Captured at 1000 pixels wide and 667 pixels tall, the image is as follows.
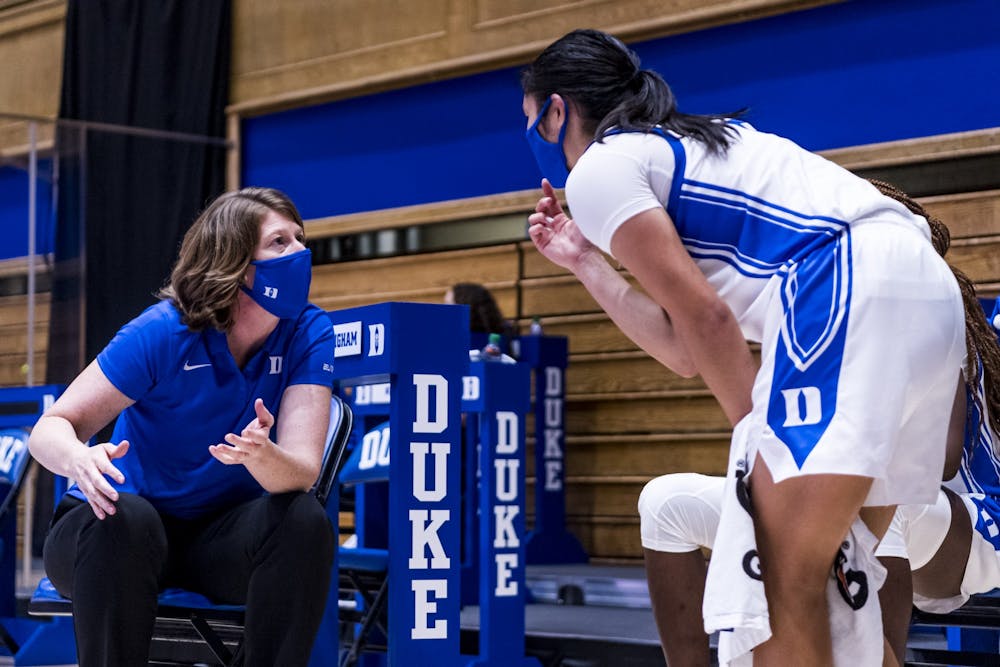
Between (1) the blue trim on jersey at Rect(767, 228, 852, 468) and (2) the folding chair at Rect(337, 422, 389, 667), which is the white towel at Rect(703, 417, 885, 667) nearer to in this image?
(1) the blue trim on jersey at Rect(767, 228, 852, 468)

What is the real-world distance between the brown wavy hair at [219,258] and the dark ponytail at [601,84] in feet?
2.60

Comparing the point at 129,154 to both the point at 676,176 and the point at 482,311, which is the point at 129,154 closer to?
the point at 482,311

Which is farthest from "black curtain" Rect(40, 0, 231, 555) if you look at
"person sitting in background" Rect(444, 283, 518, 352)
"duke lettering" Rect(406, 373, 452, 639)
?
"duke lettering" Rect(406, 373, 452, 639)

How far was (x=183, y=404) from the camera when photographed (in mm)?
2400

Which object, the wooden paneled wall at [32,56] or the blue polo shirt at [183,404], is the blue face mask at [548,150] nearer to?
the blue polo shirt at [183,404]

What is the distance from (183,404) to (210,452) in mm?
132

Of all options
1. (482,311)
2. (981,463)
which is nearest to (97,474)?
(981,463)

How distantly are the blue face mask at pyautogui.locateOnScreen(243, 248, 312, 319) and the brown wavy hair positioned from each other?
3 cm

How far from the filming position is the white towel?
5.17ft

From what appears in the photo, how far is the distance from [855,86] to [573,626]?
8.18 feet

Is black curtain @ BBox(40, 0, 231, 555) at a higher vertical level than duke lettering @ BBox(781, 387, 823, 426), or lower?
higher

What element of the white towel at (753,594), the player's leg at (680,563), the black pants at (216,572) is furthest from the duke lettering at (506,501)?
the white towel at (753,594)

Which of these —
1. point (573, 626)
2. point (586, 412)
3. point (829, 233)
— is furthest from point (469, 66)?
point (829, 233)

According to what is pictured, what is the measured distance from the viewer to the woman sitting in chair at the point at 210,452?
217cm
